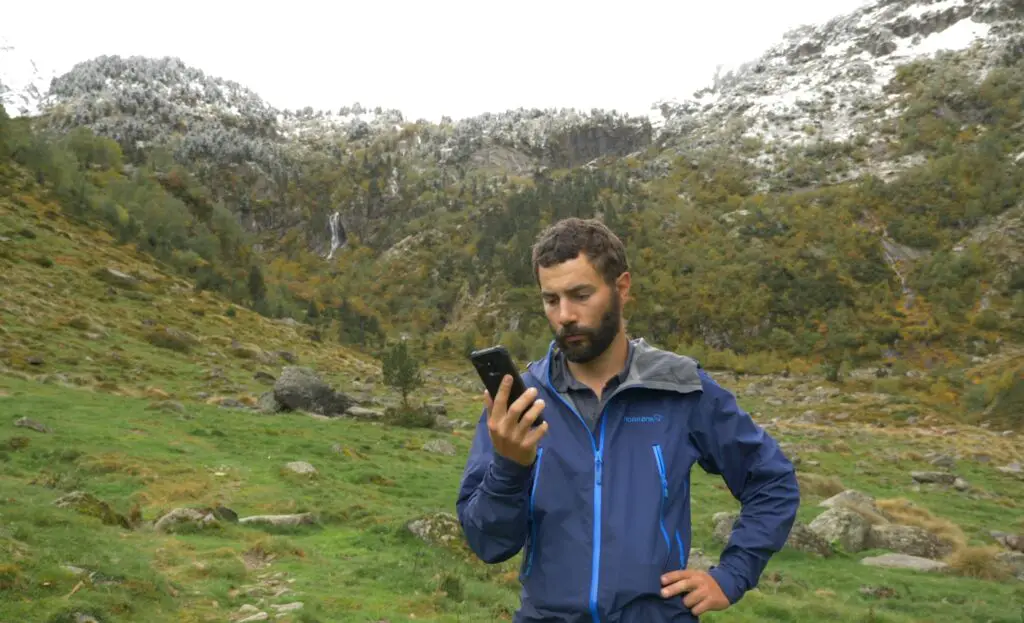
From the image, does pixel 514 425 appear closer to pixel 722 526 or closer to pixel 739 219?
pixel 722 526

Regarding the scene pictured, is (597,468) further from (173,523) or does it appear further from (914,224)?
(914,224)

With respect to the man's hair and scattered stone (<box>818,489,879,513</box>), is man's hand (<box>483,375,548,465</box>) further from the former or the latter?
scattered stone (<box>818,489,879,513</box>)

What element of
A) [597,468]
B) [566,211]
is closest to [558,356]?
[597,468]

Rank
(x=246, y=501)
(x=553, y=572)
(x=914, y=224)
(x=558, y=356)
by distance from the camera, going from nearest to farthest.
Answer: (x=553, y=572) < (x=558, y=356) < (x=246, y=501) < (x=914, y=224)

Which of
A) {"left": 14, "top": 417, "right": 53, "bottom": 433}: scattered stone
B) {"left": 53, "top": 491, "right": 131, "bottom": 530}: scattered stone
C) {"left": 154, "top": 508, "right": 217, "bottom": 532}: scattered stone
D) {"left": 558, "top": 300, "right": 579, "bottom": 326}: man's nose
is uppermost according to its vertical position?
{"left": 558, "top": 300, "right": 579, "bottom": 326}: man's nose

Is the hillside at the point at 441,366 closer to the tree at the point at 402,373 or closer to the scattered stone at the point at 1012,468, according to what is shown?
the scattered stone at the point at 1012,468

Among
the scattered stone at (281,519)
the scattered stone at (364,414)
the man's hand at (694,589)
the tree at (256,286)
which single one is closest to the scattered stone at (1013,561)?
the scattered stone at (281,519)

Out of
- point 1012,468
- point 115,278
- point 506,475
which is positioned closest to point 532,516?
point 506,475

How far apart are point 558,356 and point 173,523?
10.7 metres

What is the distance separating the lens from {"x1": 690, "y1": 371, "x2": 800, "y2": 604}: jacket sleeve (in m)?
3.32

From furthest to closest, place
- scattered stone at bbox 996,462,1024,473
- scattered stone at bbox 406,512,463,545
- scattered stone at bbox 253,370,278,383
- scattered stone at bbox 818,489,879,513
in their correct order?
scattered stone at bbox 253,370,278,383
scattered stone at bbox 996,462,1024,473
scattered stone at bbox 818,489,879,513
scattered stone at bbox 406,512,463,545

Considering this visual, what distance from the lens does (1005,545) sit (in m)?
18.6

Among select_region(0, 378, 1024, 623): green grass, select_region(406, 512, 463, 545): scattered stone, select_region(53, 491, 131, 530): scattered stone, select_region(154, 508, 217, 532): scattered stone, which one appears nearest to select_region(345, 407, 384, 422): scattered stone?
select_region(0, 378, 1024, 623): green grass

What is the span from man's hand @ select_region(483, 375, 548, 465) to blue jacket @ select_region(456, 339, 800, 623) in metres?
0.10
